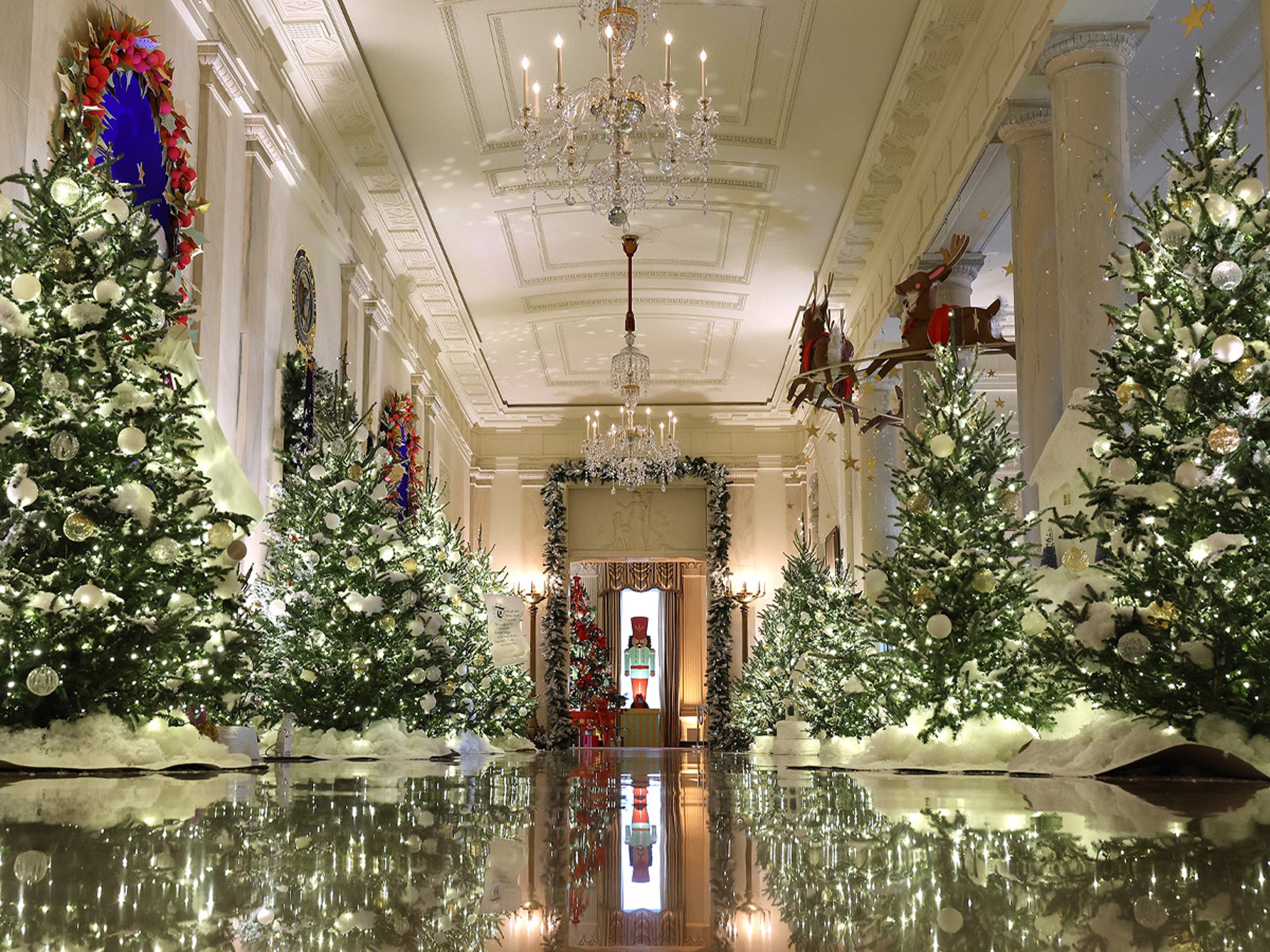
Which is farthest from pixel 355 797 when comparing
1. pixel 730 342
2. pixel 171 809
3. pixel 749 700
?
pixel 730 342

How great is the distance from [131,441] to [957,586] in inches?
147

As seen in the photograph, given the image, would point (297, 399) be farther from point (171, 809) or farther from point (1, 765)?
point (171, 809)

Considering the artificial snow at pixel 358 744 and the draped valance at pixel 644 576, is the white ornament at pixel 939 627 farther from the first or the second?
the draped valance at pixel 644 576

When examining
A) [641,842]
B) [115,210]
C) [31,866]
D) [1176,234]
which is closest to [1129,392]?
[1176,234]

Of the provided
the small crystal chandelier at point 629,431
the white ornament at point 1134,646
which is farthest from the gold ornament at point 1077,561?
the small crystal chandelier at point 629,431

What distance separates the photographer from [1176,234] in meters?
4.15

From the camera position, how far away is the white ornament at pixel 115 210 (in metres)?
4.27

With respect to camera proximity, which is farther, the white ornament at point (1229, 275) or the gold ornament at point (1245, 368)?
the white ornament at point (1229, 275)

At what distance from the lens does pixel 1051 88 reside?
22.9 ft

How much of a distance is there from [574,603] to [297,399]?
12583 mm

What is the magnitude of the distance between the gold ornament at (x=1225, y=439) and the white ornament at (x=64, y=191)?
397 cm

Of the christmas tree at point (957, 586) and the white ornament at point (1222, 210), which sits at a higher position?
the white ornament at point (1222, 210)

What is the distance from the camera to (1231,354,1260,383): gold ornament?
383 centimetres

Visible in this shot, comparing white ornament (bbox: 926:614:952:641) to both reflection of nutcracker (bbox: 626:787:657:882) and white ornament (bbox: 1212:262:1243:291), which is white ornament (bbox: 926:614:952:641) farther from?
reflection of nutcracker (bbox: 626:787:657:882)
